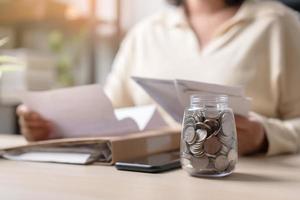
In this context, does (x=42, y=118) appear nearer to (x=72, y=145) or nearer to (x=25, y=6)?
(x=72, y=145)

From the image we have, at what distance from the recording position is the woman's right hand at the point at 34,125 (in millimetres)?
1121

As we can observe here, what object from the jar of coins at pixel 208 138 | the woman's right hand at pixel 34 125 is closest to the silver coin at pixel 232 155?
the jar of coins at pixel 208 138

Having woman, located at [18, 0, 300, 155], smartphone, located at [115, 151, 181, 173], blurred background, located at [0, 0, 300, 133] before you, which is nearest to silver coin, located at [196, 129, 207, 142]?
smartphone, located at [115, 151, 181, 173]

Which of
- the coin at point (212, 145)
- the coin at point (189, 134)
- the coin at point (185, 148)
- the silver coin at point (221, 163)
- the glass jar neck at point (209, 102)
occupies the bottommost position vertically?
the silver coin at point (221, 163)

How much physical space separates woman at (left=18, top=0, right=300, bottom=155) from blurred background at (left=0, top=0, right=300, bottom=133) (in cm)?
77

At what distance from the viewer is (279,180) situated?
80cm

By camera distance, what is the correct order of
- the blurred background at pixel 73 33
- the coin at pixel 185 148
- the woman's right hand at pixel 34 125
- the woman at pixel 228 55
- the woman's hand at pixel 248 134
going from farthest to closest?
the blurred background at pixel 73 33, the woman at pixel 228 55, the woman's right hand at pixel 34 125, the woman's hand at pixel 248 134, the coin at pixel 185 148

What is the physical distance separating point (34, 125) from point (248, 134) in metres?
0.44

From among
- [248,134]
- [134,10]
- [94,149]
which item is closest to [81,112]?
[94,149]

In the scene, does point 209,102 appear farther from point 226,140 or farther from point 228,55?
point 228,55

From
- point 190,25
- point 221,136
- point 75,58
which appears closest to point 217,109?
point 221,136

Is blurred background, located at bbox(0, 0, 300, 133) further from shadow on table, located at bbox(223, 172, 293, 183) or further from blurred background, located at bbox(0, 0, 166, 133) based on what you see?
shadow on table, located at bbox(223, 172, 293, 183)

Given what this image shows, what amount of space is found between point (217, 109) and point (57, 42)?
175 cm

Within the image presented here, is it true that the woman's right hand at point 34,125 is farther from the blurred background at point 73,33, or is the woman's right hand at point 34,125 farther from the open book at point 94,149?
the blurred background at point 73,33
